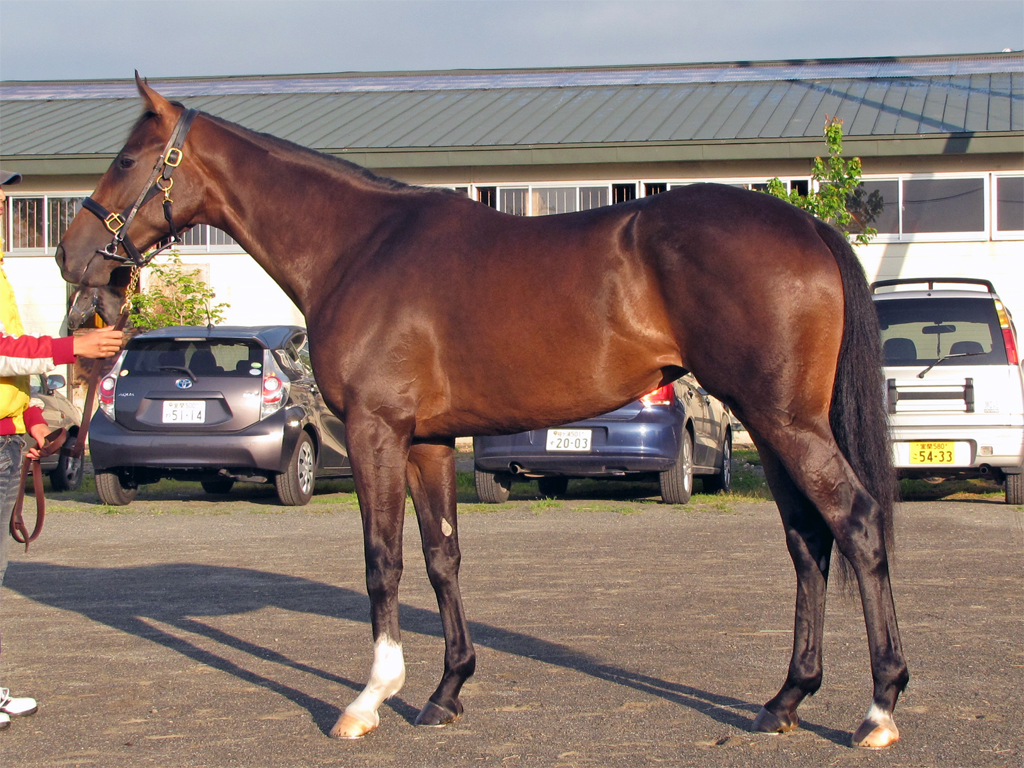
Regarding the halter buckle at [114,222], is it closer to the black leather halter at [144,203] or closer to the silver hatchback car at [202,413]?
the black leather halter at [144,203]

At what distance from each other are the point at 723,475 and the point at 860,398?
8.61 metres

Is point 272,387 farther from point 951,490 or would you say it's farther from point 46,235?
point 46,235

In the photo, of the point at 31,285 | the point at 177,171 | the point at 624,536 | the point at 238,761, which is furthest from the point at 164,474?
the point at 31,285

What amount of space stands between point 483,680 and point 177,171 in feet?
8.64

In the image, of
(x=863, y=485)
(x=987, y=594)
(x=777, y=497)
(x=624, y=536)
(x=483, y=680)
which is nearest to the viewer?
(x=863, y=485)

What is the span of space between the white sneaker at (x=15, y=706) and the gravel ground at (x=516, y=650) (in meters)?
0.05

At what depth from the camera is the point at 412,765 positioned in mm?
3744

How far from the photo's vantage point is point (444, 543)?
4605 millimetres

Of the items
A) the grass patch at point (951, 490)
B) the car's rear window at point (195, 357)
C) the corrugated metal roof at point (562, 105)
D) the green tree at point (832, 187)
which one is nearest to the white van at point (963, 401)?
the grass patch at point (951, 490)

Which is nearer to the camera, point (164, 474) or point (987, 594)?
point (987, 594)

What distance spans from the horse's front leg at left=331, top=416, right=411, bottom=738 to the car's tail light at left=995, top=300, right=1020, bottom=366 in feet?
25.9

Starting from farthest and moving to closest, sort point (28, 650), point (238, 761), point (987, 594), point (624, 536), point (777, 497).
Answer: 1. point (624, 536)
2. point (987, 594)
3. point (28, 650)
4. point (777, 497)
5. point (238, 761)

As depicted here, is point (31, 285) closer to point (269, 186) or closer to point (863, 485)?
point (269, 186)

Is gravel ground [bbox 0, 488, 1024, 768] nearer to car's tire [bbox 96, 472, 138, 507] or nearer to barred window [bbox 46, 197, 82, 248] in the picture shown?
car's tire [bbox 96, 472, 138, 507]
